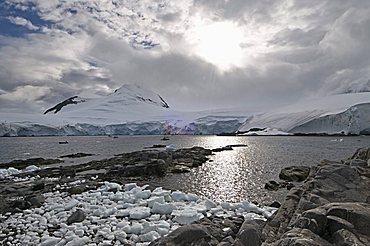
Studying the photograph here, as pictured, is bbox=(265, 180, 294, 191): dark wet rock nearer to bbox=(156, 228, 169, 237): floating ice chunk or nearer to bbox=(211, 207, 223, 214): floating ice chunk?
bbox=(211, 207, 223, 214): floating ice chunk

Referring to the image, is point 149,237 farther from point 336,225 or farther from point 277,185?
point 277,185

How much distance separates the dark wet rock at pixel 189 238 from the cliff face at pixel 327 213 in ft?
4.65

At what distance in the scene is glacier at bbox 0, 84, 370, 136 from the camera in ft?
297

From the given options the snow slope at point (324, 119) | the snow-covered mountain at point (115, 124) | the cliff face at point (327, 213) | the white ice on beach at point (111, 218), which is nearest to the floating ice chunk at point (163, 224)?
the white ice on beach at point (111, 218)

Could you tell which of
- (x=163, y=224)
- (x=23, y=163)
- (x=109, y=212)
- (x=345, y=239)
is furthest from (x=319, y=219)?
(x=23, y=163)

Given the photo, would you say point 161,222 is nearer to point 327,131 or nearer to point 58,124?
point 327,131

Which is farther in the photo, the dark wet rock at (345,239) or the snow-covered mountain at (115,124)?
the snow-covered mountain at (115,124)

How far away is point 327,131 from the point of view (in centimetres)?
9438

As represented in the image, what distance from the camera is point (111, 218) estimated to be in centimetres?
1184

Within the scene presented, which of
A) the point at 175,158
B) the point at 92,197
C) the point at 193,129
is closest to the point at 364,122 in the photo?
the point at 193,129

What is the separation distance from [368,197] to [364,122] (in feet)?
301

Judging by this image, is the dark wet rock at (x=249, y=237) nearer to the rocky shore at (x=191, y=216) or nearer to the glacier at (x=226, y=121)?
the rocky shore at (x=191, y=216)

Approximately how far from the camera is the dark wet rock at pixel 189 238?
7.49 metres

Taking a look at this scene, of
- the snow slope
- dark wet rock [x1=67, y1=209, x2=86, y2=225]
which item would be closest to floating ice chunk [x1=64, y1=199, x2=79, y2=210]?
dark wet rock [x1=67, y1=209, x2=86, y2=225]
